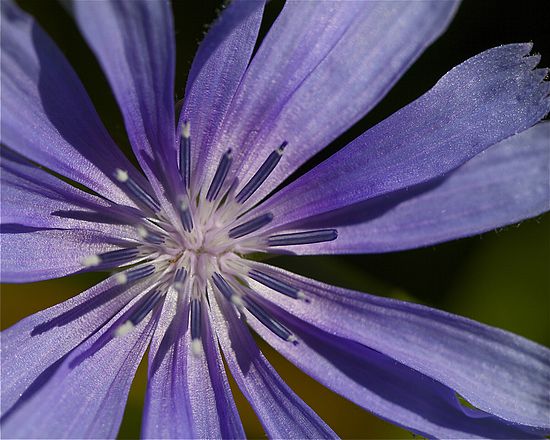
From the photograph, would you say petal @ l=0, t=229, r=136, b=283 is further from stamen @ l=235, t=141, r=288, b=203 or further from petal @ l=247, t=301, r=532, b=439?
petal @ l=247, t=301, r=532, b=439

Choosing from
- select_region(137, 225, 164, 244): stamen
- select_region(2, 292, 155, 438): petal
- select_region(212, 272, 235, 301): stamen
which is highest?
select_region(137, 225, 164, 244): stamen

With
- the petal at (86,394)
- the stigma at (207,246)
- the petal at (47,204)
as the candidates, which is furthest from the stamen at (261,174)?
the petal at (86,394)

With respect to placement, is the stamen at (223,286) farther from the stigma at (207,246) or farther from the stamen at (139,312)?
the stamen at (139,312)

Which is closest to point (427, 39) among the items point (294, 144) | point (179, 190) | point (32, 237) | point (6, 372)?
point (294, 144)

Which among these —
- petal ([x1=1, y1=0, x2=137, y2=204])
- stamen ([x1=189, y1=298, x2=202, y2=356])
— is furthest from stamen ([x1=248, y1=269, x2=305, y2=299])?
petal ([x1=1, y1=0, x2=137, y2=204])

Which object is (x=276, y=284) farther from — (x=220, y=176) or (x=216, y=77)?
(x=216, y=77)

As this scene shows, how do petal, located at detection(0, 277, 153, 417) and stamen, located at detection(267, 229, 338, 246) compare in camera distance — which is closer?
petal, located at detection(0, 277, 153, 417)

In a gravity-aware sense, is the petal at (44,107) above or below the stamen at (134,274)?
above

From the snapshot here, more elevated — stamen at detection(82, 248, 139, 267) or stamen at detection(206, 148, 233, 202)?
stamen at detection(206, 148, 233, 202)
